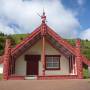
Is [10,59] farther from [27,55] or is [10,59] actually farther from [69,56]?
[69,56]

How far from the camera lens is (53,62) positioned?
33375 millimetres

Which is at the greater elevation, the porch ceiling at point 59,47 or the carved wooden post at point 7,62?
the porch ceiling at point 59,47

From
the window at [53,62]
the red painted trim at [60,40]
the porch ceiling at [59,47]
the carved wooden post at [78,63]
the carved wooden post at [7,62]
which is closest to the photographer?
the carved wooden post at [7,62]

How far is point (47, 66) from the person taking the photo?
109 ft

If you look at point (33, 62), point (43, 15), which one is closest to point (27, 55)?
point (33, 62)

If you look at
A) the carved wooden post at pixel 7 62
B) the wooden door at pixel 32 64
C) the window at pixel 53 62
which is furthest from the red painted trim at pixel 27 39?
the window at pixel 53 62

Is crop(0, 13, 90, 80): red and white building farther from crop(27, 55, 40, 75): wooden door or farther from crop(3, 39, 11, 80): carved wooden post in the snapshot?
crop(3, 39, 11, 80): carved wooden post

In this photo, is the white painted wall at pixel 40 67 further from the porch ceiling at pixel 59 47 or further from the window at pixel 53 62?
the porch ceiling at pixel 59 47

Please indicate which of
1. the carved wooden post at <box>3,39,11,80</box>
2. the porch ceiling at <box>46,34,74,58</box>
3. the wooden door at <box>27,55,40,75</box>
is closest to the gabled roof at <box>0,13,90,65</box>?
the porch ceiling at <box>46,34,74,58</box>

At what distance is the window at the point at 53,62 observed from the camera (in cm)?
3312

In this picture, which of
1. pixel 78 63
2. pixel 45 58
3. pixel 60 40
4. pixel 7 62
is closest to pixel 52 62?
pixel 45 58

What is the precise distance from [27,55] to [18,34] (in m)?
75.6

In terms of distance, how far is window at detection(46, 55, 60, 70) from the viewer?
109 ft

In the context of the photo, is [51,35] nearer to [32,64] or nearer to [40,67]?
[40,67]
